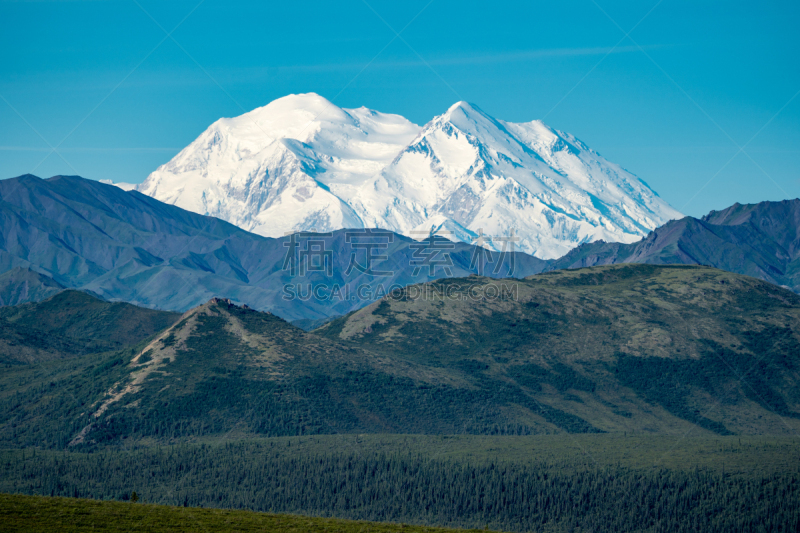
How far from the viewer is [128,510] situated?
110m

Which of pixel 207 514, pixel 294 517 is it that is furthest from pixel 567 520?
pixel 207 514

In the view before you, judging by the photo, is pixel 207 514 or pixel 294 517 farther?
pixel 294 517

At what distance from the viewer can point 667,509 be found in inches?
7840

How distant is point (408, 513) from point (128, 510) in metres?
99.3

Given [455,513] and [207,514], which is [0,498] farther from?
[455,513]

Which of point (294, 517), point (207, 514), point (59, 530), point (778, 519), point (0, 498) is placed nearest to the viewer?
point (59, 530)

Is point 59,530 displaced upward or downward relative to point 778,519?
upward

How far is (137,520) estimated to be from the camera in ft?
342

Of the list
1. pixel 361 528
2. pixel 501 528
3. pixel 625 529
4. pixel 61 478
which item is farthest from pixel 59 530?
pixel 625 529

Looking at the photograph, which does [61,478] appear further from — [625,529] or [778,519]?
[778,519]

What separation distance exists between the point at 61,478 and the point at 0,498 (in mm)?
93308

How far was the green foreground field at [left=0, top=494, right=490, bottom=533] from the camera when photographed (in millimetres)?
96562

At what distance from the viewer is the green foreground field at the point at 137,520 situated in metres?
96.6

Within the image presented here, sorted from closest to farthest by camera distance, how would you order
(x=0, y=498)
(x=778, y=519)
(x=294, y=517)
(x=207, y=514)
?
(x=0, y=498), (x=207, y=514), (x=294, y=517), (x=778, y=519)
